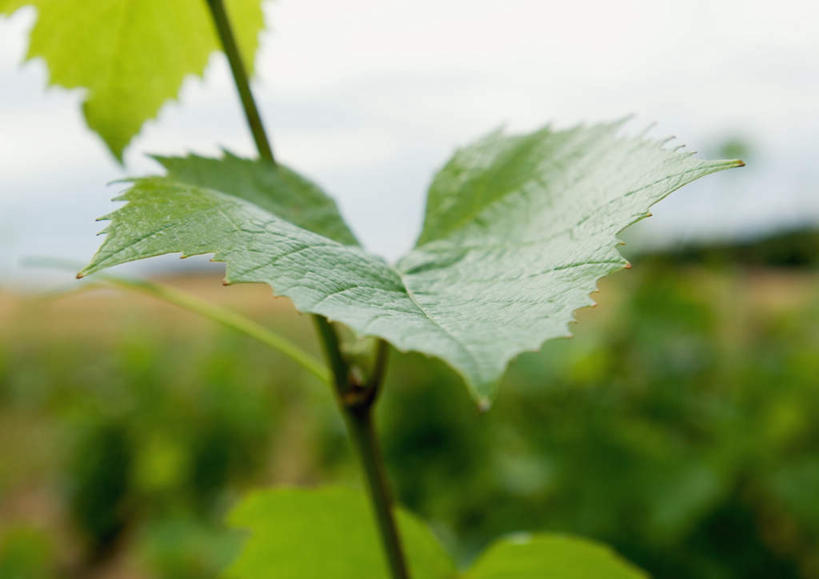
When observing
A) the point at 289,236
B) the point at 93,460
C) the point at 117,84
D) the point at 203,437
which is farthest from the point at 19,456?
the point at 289,236

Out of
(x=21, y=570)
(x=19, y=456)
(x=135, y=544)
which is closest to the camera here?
(x=21, y=570)

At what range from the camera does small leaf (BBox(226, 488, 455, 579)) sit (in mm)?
416

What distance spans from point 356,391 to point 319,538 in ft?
0.44

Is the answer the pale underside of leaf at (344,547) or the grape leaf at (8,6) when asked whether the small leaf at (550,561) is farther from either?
the grape leaf at (8,6)

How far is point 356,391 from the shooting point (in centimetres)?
33

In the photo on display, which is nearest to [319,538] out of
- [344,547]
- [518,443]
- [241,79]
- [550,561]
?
[344,547]

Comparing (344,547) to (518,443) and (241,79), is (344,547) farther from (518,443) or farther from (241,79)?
(518,443)

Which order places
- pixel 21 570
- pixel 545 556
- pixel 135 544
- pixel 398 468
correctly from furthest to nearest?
pixel 135 544
pixel 398 468
pixel 21 570
pixel 545 556

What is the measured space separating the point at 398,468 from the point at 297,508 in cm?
123

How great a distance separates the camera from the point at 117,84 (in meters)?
0.43

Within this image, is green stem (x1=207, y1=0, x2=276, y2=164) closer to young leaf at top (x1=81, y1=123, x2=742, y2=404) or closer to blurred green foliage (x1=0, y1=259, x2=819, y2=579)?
young leaf at top (x1=81, y1=123, x2=742, y2=404)

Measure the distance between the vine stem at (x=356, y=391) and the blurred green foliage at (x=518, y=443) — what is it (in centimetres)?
88

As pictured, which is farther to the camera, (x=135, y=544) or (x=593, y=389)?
(x=135, y=544)

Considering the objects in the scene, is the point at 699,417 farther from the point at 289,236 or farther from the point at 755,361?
the point at 289,236
